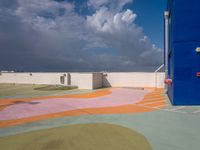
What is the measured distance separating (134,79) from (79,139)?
17.4 m

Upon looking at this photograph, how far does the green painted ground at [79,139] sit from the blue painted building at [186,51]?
5.75 m

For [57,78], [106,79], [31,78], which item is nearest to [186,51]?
[106,79]

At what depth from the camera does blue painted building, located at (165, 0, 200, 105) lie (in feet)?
31.5

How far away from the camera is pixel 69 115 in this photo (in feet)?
26.7

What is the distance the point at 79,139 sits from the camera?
5.12 m

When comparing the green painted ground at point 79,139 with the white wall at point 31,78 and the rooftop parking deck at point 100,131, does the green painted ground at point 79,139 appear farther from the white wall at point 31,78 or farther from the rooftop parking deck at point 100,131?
the white wall at point 31,78

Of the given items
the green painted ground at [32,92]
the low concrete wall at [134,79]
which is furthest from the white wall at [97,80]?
the green painted ground at [32,92]

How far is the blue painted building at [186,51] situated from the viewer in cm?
959

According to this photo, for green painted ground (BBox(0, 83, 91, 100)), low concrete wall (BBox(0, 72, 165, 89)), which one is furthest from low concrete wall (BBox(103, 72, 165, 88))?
green painted ground (BBox(0, 83, 91, 100))

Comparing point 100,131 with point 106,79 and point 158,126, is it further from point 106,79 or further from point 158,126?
point 106,79

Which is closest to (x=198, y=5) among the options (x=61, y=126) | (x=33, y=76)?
(x=61, y=126)

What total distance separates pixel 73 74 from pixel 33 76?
859cm

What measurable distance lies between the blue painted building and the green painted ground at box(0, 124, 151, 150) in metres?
5.75

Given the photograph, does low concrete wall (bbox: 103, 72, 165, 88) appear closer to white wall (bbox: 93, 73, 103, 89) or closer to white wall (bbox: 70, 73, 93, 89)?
white wall (bbox: 93, 73, 103, 89)
